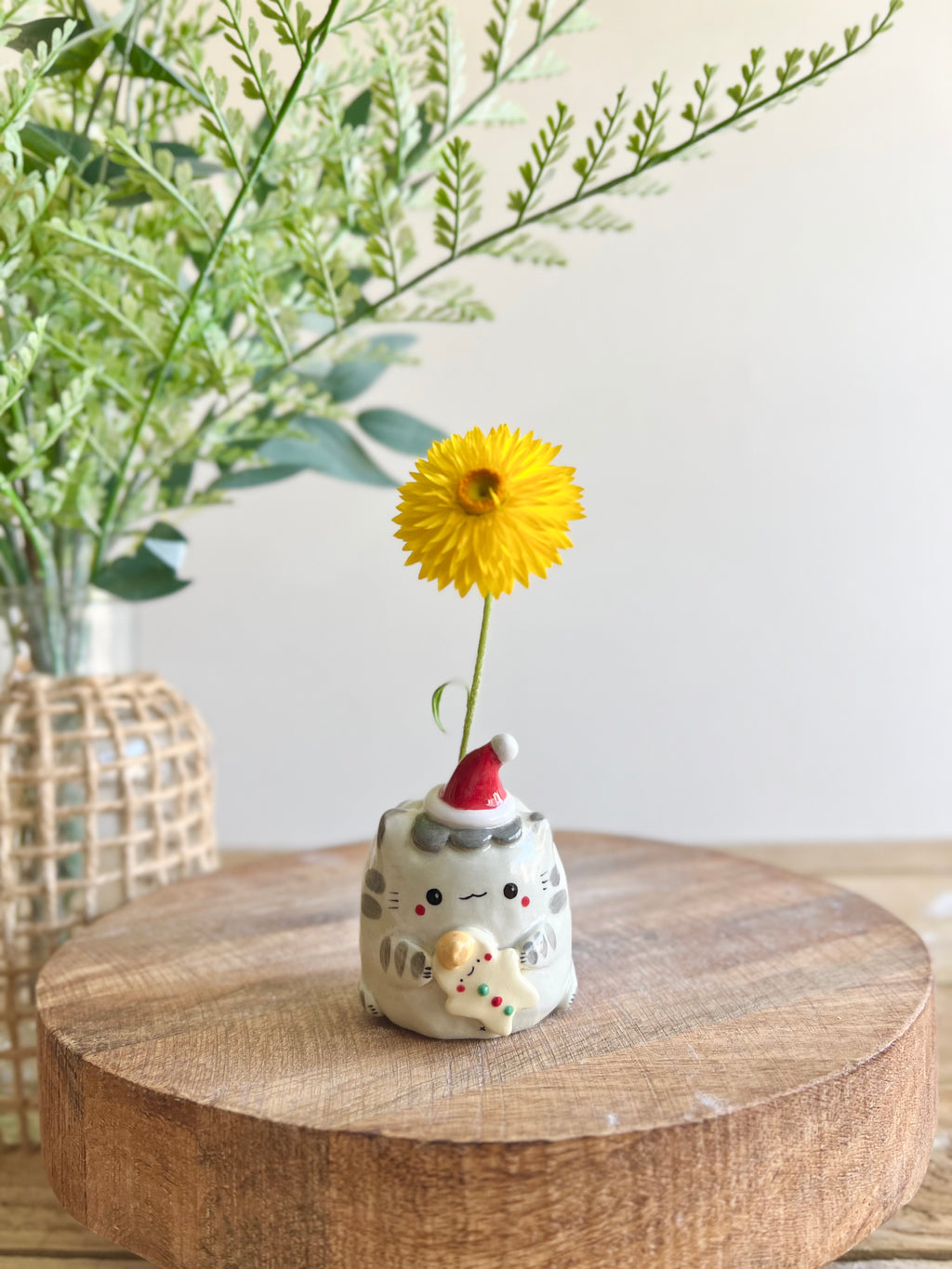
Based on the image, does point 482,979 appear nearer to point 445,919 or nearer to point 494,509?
point 445,919

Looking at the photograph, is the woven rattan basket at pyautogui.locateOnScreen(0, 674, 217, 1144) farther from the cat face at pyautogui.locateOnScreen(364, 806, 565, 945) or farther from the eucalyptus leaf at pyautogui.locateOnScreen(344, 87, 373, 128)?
the eucalyptus leaf at pyautogui.locateOnScreen(344, 87, 373, 128)

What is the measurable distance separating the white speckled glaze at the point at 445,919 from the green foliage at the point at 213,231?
314mm

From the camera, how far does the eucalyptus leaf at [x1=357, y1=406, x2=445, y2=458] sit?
0.88 meters

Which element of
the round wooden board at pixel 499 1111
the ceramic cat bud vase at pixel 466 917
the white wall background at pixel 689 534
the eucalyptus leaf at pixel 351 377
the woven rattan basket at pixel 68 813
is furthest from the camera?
the white wall background at pixel 689 534

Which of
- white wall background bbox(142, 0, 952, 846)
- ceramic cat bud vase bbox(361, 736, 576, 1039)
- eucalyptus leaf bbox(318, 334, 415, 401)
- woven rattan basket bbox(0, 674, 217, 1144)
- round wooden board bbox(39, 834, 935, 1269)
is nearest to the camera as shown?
round wooden board bbox(39, 834, 935, 1269)

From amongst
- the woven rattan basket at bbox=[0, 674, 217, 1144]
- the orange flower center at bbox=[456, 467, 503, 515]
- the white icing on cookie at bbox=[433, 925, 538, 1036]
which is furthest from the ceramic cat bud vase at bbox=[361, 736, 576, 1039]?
the woven rattan basket at bbox=[0, 674, 217, 1144]

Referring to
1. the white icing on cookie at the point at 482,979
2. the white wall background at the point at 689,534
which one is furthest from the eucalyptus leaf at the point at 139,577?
the white wall background at the point at 689,534

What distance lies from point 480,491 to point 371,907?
0.74 feet

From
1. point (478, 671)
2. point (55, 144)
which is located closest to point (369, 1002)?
point (478, 671)

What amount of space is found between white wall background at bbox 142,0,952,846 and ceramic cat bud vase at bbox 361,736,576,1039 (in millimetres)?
757

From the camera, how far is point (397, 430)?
2.90 ft

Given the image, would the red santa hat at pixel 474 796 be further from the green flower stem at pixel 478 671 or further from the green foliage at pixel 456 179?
the green foliage at pixel 456 179

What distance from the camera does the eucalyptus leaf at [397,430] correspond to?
0.88 m

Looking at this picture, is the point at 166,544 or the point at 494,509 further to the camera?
the point at 166,544
